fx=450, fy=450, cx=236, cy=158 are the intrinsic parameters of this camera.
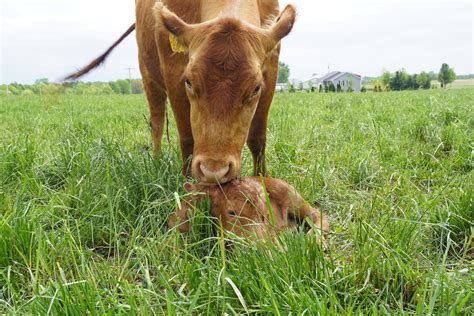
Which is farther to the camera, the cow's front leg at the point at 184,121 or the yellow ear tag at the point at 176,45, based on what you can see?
the cow's front leg at the point at 184,121

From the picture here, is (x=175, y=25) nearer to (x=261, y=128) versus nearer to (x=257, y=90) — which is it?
(x=257, y=90)

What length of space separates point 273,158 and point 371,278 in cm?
238

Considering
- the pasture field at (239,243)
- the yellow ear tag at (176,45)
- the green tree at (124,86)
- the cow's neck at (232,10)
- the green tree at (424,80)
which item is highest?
the green tree at (424,80)

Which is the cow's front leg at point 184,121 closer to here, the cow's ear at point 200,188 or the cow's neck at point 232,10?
the cow's neck at point 232,10

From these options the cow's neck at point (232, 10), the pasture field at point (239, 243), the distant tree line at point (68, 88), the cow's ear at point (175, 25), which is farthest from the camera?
the distant tree line at point (68, 88)

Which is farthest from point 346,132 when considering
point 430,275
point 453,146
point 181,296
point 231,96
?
point 181,296

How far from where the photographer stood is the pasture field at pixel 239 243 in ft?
5.26

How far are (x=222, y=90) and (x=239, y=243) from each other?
0.98 metres

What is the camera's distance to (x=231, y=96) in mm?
2551

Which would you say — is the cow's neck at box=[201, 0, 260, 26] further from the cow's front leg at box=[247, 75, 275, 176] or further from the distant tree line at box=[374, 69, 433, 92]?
the distant tree line at box=[374, 69, 433, 92]

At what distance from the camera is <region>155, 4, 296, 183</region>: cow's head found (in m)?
2.48

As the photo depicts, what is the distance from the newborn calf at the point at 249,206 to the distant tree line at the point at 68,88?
298 centimetres

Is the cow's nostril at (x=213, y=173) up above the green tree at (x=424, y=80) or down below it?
below

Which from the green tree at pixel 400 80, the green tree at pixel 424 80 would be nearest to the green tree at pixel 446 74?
the green tree at pixel 424 80
